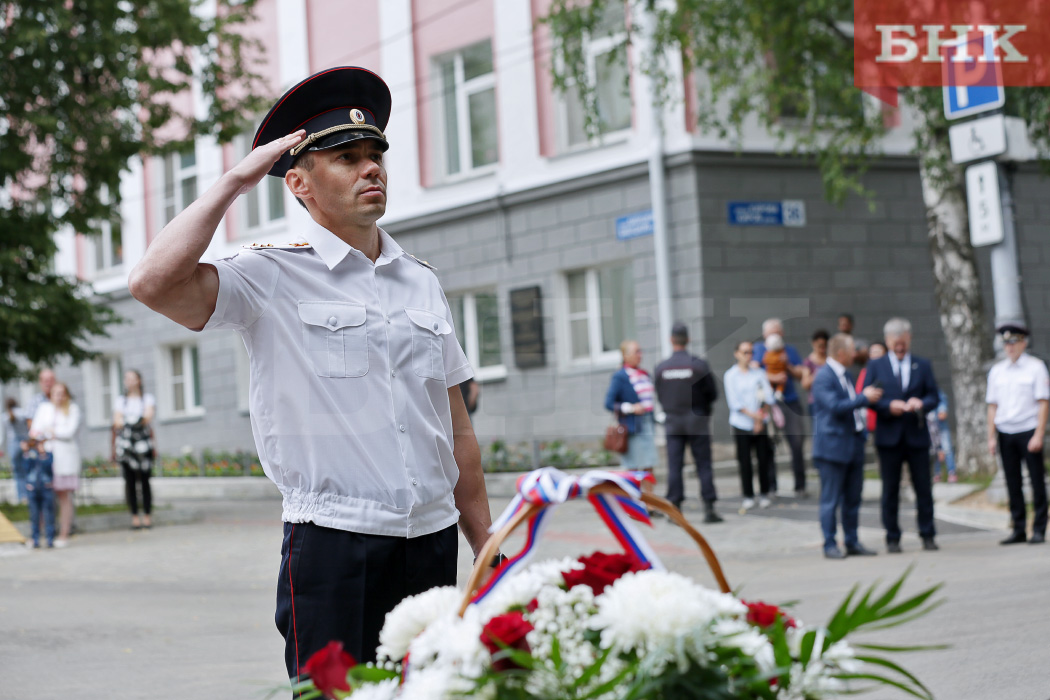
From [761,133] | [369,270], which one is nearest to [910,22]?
[761,133]

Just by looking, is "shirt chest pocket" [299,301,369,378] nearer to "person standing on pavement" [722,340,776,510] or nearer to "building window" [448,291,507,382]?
"person standing on pavement" [722,340,776,510]

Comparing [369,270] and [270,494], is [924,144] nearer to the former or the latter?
[270,494]

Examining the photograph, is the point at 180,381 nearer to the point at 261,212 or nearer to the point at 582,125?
the point at 261,212

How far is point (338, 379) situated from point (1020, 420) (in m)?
9.11

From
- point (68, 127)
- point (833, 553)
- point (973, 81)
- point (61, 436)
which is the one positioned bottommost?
point (833, 553)

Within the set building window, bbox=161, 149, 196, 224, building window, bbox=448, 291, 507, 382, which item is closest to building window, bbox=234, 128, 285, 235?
building window, bbox=161, 149, 196, 224

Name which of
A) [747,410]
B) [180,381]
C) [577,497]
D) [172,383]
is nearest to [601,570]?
[577,497]

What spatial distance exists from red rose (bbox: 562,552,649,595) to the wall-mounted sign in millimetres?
16750

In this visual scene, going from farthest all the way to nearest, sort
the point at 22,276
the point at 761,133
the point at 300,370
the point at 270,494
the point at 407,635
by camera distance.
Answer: the point at 270,494, the point at 761,133, the point at 22,276, the point at 300,370, the point at 407,635

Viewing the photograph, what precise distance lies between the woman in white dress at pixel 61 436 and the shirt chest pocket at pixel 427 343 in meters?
11.6

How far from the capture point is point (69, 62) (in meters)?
15.9

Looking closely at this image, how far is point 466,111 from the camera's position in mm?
21859

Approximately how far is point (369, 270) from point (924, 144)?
41.9ft

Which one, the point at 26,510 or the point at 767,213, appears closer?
the point at 26,510
